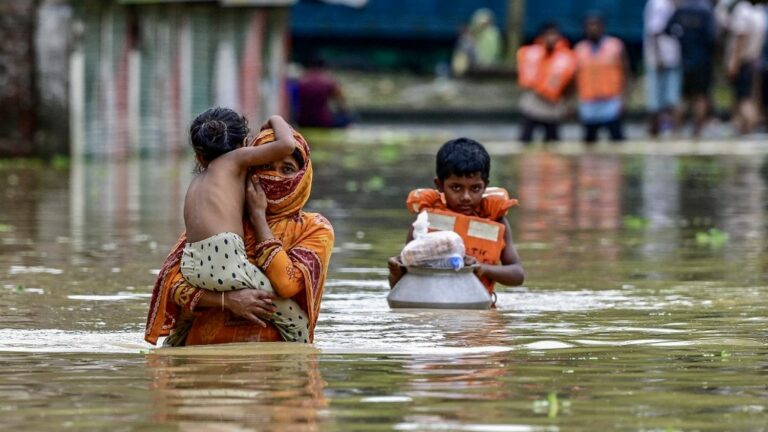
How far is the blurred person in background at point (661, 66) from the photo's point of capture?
31906mm

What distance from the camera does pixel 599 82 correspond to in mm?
31484

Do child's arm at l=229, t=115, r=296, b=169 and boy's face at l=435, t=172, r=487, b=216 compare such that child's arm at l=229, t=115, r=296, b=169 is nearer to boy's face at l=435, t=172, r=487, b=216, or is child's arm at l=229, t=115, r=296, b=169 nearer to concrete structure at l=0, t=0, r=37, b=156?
boy's face at l=435, t=172, r=487, b=216

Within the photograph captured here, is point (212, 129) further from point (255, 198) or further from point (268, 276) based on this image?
point (268, 276)

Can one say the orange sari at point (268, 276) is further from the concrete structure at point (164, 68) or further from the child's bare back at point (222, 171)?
the concrete structure at point (164, 68)

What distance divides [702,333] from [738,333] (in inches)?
5.6

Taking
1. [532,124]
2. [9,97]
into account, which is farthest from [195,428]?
[532,124]

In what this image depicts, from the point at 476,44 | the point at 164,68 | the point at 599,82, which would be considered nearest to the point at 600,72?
the point at 599,82

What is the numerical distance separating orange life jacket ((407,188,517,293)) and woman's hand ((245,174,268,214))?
6.34 feet

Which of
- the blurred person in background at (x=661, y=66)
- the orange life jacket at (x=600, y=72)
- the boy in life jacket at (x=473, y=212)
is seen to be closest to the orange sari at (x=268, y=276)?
the boy in life jacket at (x=473, y=212)

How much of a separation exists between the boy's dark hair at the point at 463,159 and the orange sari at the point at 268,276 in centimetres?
153

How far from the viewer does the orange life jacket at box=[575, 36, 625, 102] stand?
31.4 metres

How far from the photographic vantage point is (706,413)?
20.7ft

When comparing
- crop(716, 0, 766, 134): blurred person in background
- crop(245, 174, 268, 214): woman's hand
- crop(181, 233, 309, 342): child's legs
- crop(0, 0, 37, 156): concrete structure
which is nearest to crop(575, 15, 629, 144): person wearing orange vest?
crop(716, 0, 766, 134): blurred person in background

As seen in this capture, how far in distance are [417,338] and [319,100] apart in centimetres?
2660
